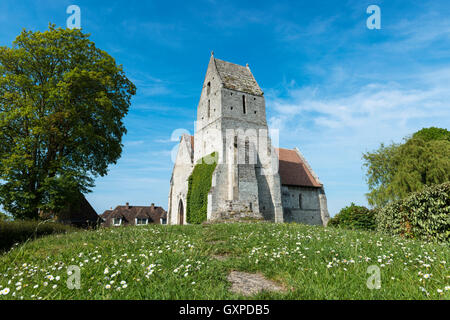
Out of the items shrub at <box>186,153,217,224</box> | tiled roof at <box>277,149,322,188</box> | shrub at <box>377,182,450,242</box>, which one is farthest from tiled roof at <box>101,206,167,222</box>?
shrub at <box>377,182,450,242</box>

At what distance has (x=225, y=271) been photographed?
17.1 feet

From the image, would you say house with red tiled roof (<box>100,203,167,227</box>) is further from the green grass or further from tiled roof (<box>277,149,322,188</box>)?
the green grass

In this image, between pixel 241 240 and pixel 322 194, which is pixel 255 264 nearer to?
pixel 241 240

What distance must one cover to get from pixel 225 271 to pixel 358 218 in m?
14.9

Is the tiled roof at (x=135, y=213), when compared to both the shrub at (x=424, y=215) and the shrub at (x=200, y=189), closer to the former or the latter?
the shrub at (x=200, y=189)

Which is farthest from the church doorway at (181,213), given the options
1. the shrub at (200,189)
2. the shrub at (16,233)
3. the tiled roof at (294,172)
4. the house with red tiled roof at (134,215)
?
the house with red tiled roof at (134,215)

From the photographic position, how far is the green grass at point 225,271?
13.0ft

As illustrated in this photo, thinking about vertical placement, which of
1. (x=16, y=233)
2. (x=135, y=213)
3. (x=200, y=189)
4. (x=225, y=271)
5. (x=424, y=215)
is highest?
(x=200, y=189)

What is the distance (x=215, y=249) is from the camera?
6.88 meters

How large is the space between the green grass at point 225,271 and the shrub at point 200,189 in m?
16.7

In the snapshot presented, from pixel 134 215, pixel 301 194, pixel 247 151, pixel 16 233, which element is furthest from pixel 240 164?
pixel 134 215

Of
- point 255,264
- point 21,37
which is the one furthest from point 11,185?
point 255,264

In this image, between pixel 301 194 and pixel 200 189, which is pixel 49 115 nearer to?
pixel 200 189

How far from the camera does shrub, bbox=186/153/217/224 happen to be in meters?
24.0
